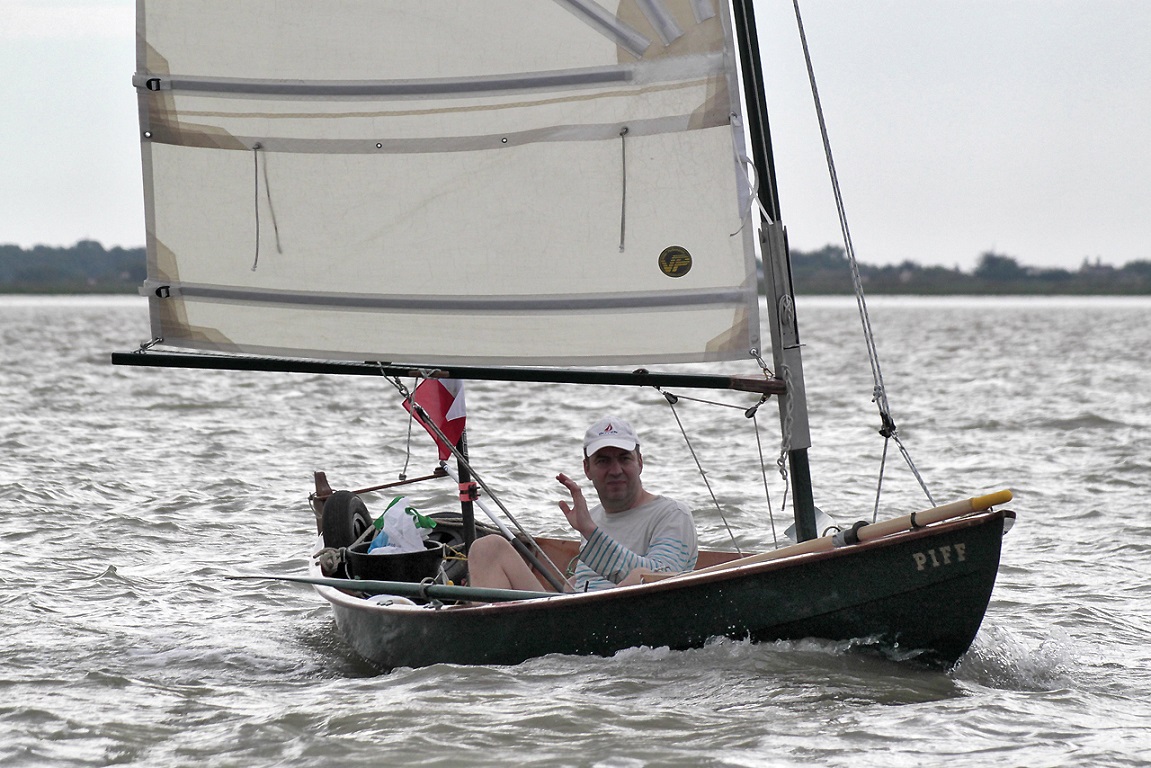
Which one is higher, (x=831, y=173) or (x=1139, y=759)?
(x=831, y=173)

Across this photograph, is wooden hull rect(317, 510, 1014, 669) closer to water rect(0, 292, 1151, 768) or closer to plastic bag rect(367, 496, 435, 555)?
water rect(0, 292, 1151, 768)

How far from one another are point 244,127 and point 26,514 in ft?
15.4

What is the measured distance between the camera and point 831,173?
5.61m

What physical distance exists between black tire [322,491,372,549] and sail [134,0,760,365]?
792 mm

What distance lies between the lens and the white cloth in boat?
529cm

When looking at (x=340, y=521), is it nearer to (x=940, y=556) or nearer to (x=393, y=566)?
(x=393, y=566)

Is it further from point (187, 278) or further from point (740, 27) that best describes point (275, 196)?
point (740, 27)

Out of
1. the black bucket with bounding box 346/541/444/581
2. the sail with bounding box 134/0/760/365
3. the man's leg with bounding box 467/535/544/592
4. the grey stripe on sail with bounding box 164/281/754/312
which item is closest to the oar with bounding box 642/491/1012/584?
the man's leg with bounding box 467/535/544/592

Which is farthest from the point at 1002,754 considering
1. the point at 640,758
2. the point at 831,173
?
the point at 831,173

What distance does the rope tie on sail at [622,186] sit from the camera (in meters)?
5.57

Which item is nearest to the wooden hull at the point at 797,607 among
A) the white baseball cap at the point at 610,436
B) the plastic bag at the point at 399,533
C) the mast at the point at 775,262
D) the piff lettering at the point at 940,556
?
the piff lettering at the point at 940,556

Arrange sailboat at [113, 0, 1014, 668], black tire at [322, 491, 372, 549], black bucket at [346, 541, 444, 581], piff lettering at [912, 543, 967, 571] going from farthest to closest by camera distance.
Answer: black tire at [322, 491, 372, 549] < black bucket at [346, 541, 444, 581] < sailboat at [113, 0, 1014, 668] < piff lettering at [912, 543, 967, 571]

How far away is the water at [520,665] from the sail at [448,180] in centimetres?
139

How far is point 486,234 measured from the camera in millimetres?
5879
